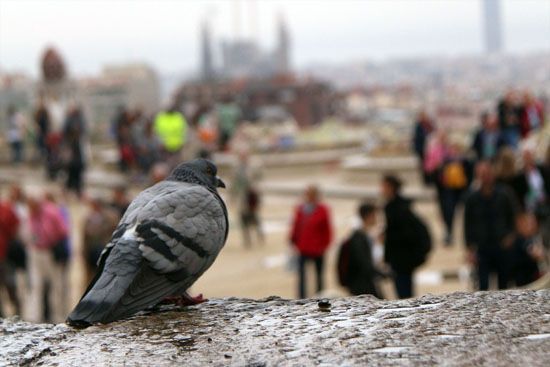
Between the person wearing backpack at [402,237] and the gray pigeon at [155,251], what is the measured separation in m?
4.65

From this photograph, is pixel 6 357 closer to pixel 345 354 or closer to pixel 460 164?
pixel 345 354

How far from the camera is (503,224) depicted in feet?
29.5

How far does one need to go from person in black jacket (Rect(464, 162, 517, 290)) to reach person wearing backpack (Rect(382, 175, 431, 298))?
1.92 feet

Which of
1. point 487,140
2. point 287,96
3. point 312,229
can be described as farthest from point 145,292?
point 287,96

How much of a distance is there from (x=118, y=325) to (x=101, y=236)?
603 centimetres

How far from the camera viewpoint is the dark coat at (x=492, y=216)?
9008 millimetres

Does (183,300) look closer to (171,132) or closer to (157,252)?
(157,252)

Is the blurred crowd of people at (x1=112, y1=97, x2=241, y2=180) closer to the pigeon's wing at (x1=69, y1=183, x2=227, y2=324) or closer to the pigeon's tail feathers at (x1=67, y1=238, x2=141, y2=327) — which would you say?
the pigeon's wing at (x1=69, y1=183, x2=227, y2=324)

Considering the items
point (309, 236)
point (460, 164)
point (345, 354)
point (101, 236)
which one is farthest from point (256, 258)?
point (345, 354)

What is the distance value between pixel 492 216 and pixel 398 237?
0.90 m

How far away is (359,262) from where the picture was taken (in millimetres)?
8320

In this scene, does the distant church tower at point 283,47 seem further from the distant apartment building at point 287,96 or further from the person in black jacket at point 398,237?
the person in black jacket at point 398,237

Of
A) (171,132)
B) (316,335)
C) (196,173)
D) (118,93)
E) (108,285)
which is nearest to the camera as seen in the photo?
(316,335)

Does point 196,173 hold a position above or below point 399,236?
above
